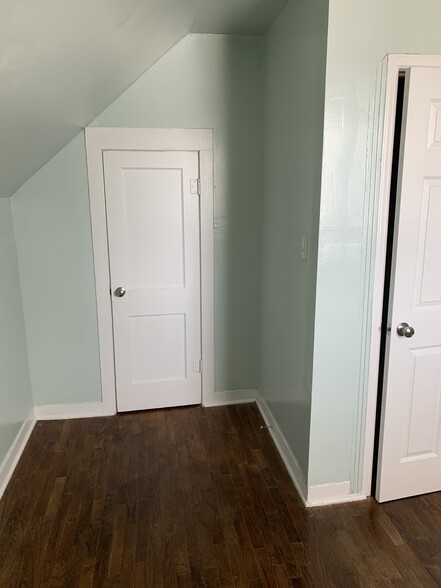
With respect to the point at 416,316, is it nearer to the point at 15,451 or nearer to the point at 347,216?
the point at 347,216

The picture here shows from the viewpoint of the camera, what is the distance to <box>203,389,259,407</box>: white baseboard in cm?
317

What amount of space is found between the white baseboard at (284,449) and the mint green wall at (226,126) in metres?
0.32

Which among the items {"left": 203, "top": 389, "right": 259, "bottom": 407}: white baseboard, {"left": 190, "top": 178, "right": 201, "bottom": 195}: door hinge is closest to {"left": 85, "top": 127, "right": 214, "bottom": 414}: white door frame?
{"left": 190, "top": 178, "right": 201, "bottom": 195}: door hinge

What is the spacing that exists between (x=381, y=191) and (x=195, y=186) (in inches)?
50.3

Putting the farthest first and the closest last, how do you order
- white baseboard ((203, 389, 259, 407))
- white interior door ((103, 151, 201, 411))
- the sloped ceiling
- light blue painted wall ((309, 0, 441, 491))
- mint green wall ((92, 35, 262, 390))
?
white baseboard ((203, 389, 259, 407)), white interior door ((103, 151, 201, 411)), mint green wall ((92, 35, 262, 390)), light blue painted wall ((309, 0, 441, 491)), the sloped ceiling

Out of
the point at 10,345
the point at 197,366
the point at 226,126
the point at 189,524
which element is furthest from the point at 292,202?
the point at 10,345

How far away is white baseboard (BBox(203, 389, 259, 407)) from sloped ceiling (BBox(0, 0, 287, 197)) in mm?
1892

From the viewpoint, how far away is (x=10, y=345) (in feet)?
8.43

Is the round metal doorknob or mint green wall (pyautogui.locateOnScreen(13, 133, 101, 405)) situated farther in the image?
mint green wall (pyautogui.locateOnScreen(13, 133, 101, 405))

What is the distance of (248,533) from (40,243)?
2.03 m

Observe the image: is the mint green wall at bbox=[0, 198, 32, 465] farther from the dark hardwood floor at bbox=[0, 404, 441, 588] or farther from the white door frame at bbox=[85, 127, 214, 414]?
the white door frame at bbox=[85, 127, 214, 414]

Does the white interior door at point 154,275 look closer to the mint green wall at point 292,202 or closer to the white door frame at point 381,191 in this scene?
the mint green wall at point 292,202

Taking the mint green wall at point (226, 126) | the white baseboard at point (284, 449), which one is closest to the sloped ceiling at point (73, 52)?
the mint green wall at point (226, 126)

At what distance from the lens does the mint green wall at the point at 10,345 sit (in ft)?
8.00
